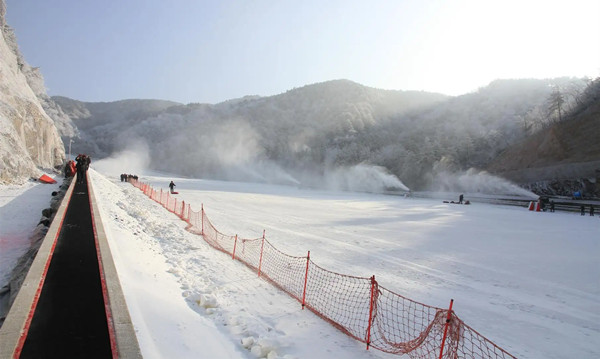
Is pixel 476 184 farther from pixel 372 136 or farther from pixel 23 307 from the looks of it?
pixel 23 307

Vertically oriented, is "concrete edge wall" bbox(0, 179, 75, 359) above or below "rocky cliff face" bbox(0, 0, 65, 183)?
below

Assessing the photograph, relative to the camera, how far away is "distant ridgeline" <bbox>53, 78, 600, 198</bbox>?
52.2 m

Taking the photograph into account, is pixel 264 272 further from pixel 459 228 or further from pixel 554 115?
pixel 554 115

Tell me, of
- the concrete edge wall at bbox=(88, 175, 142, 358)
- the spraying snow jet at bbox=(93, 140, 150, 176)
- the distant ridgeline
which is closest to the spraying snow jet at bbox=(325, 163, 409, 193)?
the distant ridgeline

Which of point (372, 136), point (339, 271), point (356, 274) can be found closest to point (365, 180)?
point (372, 136)

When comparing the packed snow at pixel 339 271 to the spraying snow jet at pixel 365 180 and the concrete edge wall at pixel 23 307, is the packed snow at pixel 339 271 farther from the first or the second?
the spraying snow jet at pixel 365 180

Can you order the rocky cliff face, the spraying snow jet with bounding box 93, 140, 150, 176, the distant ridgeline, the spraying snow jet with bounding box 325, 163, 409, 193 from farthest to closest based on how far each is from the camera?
the spraying snow jet with bounding box 93, 140, 150, 176 → the spraying snow jet with bounding box 325, 163, 409, 193 → the distant ridgeline → the rocky cliff face

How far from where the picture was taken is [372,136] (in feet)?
312

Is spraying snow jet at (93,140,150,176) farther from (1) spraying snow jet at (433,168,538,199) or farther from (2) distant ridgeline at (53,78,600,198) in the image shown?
(1) spraying snow jet at (433,168,538,199)

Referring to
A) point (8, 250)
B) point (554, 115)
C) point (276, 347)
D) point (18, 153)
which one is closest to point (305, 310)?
point (276, 347)

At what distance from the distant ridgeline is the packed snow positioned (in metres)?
35.9

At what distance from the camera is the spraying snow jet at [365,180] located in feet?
202

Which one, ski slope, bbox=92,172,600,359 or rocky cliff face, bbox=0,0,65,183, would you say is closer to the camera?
ski slope, bbox=92,172,600,359

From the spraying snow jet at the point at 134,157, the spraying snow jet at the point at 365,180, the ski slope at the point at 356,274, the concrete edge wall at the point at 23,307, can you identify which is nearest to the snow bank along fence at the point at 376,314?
A: the ski slope at the point at 356,274
